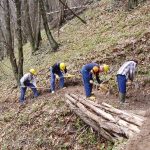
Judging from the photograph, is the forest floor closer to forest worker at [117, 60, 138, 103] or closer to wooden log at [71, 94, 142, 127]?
wooden log at [71, 94, 142, 127]

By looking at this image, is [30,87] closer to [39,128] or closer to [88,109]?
[39,128]

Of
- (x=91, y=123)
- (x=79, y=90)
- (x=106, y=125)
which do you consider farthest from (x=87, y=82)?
(x=106, y=125)

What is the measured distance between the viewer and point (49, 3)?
1538 inches

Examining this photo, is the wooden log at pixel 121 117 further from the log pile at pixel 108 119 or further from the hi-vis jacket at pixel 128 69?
the hi-vis jacket at pixel 128 69

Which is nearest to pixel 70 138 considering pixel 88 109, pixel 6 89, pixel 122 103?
pixel 88 109

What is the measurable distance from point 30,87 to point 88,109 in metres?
5.97

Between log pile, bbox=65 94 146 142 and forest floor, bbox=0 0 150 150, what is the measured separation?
0.29m

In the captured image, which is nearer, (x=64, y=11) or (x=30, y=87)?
(x=30, y=87)

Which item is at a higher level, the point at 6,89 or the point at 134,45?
the point at 134,45

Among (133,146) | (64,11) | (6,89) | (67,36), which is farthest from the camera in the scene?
(64,11)

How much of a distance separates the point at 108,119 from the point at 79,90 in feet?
18.4

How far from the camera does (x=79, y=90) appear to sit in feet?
50.1

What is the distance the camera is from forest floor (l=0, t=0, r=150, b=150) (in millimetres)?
11213

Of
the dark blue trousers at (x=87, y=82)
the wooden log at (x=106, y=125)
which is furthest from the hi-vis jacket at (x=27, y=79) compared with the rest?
the wooden log at (x=106, y=125)
